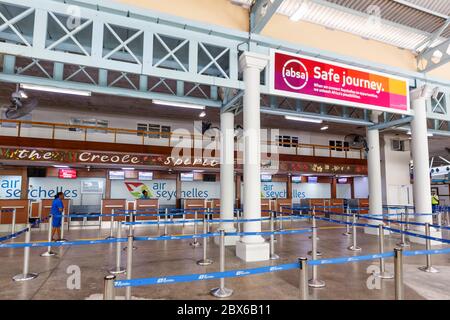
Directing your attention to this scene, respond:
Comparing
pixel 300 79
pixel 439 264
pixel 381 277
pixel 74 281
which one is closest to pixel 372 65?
pixel 300 79

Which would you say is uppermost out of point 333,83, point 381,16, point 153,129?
point 381,16

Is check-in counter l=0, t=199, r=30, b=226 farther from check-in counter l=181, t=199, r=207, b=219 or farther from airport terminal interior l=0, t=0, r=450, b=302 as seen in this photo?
check-in counter l=181, t=199, r=207, b=219

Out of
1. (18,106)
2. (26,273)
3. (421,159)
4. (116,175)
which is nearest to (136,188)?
(116,175)

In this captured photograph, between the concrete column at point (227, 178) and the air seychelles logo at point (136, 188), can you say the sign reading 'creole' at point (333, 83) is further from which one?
the air seychelles logo at point (136, 188)

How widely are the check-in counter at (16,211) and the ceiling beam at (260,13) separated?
39.9 feet

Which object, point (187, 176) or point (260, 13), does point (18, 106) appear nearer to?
point (260, 13)

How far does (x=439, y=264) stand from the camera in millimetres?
6457

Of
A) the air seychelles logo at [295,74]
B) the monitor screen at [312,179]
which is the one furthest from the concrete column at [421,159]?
the monitor screen at [312,179]

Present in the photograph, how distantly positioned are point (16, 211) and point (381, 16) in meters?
16.3

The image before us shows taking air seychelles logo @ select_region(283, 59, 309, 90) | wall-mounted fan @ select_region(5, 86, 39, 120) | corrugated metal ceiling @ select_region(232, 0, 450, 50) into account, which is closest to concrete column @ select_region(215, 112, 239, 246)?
air seychelles logo @ select_region(283, 59, 309, 90)

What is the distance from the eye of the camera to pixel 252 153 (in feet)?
22.5

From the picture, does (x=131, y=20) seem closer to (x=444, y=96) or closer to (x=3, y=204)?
(x=3, y=204)
